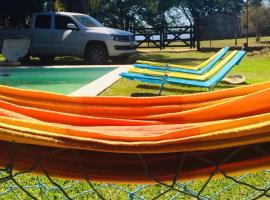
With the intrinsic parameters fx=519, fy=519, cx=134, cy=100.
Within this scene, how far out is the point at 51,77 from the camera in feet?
41.0

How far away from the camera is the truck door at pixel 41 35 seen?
51.8 ft

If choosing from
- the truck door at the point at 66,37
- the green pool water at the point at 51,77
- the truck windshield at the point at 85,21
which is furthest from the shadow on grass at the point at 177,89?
the truck windshield at the point at 85,21

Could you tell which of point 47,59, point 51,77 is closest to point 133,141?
point 51,77

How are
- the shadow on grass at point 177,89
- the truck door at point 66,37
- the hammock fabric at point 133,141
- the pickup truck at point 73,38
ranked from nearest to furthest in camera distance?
1. the hammock fabric at point 133,141
2. the shadow on grass at point 177,89
3. the pickup truck at point 73,38
4. the truck door at point 66,37

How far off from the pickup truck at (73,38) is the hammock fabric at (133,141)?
12596 millimetres

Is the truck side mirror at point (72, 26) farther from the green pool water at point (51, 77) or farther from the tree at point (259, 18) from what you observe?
the tree at point (259, 18)

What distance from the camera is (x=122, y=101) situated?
2844 millimetres

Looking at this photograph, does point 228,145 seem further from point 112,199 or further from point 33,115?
point 112,199

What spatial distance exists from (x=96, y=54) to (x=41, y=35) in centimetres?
185

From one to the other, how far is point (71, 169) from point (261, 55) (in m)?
16.8

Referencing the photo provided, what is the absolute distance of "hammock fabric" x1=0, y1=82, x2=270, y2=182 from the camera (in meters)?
1.96

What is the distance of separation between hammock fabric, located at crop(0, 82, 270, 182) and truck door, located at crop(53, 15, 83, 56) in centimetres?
1282

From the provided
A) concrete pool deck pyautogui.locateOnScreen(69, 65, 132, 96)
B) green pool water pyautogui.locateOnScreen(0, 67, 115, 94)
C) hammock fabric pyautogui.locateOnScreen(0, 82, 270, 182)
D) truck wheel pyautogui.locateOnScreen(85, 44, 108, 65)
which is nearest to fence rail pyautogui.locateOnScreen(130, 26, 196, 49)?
truck wheel pyautogui.locateOnScreen(85, 44, 108, 65)

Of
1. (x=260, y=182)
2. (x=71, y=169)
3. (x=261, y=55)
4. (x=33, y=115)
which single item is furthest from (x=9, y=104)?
(x=261, y=55)
